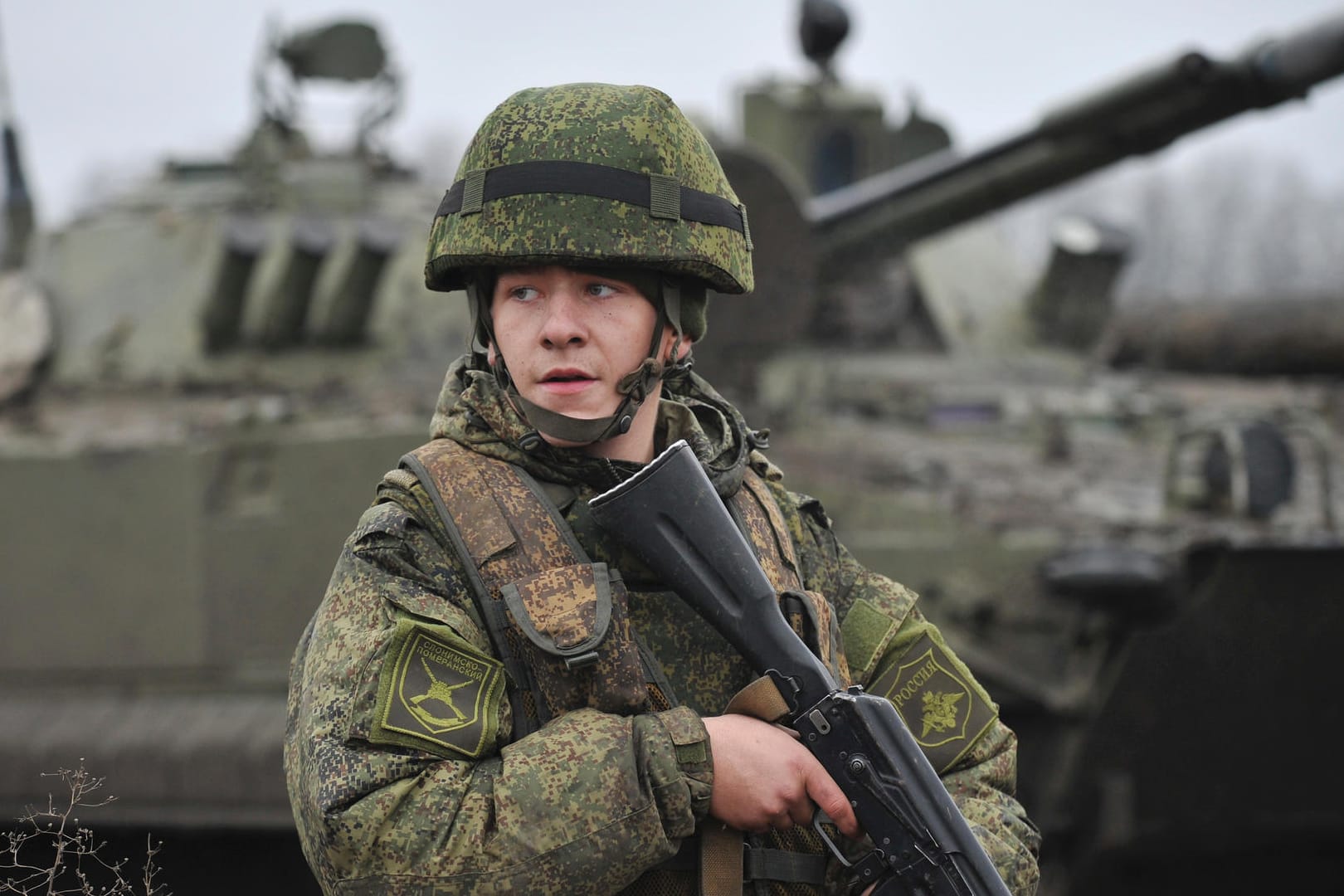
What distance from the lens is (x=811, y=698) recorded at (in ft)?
5.88

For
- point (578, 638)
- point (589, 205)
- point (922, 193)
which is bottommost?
point (922, 193)

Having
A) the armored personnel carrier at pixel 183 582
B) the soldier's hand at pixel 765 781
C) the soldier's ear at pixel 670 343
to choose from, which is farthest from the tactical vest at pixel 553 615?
the armored personnel carrier at pixel 183 582

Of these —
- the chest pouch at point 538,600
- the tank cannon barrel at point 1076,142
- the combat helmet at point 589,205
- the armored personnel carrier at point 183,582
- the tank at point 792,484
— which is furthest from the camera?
the armored personnel carrier at point 183,582

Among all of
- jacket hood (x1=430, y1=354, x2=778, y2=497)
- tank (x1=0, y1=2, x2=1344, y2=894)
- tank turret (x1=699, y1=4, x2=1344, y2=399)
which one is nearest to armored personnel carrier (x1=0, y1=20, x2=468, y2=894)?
tank (x1=0, y1=2, x2=1344, y2=894)

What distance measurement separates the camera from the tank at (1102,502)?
529 cm

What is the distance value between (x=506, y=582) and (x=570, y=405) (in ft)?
0.80

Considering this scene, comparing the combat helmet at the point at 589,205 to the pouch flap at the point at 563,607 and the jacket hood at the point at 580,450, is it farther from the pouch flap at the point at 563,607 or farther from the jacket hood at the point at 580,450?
the pouch flap at the point at 563,607

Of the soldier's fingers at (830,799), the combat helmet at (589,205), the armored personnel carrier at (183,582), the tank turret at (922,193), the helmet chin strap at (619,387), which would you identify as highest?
the combat helmet at (589,205)

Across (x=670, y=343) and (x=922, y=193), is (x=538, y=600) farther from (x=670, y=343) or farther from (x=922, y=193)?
(x=922, y=193)

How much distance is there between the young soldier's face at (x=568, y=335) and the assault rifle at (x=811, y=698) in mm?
131

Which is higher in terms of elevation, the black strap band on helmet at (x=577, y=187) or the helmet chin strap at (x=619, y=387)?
the black strap band on helmet at (x=577, y=187)

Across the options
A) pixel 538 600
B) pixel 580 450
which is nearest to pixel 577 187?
pixel 580 450

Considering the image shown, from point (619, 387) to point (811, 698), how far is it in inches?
17.5

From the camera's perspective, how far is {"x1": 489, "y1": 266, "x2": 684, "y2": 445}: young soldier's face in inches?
74.4
